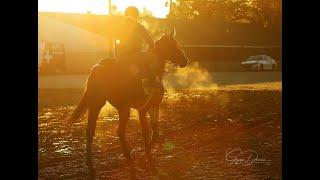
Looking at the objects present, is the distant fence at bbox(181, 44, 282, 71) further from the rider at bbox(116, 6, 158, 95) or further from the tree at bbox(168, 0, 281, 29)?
the rider at bbox(116, 6, 158, 95)

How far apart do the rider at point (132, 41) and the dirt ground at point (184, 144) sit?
1330 millimetres

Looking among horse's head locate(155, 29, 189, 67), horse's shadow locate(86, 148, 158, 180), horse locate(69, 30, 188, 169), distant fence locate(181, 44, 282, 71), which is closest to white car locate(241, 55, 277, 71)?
distant fence locate(181, 44, 282, 71)

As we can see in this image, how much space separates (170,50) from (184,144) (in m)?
1.88

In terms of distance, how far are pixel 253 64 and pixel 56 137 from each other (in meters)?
38.0

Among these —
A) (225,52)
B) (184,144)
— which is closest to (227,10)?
(225,52)

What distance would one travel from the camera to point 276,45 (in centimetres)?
5906

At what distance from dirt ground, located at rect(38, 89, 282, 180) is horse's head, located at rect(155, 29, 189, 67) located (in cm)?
159

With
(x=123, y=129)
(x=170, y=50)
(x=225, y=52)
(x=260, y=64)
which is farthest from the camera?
(x=225, y=52)

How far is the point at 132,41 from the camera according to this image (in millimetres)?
7762

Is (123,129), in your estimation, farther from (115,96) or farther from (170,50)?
(170,50)

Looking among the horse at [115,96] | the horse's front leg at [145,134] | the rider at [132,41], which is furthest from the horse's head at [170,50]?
the horse's front leg at [145,134]

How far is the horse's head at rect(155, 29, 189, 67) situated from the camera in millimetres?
8375
